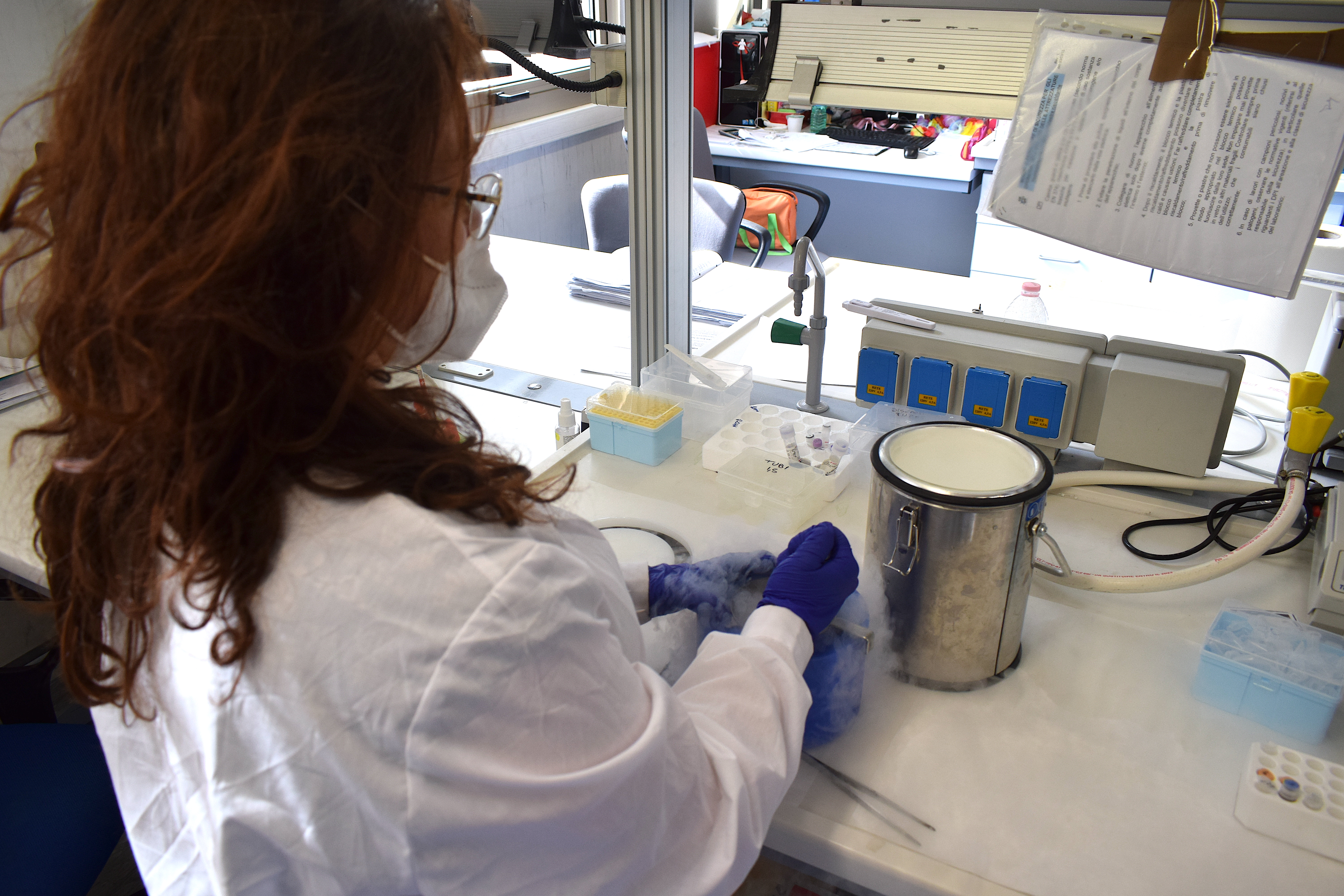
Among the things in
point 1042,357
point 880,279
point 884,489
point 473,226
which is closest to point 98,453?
point 473,226

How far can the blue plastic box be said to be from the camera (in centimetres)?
91

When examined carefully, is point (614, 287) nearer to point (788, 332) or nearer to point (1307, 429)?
point (788, 332)

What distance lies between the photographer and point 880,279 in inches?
91.6

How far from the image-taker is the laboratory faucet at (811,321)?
1460 mm

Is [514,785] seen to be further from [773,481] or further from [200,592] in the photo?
[773,481]

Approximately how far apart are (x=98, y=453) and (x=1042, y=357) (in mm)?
1167

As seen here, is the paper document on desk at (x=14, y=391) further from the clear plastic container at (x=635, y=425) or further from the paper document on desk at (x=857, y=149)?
the paper document on desk at (x=857, y=149)

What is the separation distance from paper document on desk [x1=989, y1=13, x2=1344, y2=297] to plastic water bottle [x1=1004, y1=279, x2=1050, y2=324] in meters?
0.57

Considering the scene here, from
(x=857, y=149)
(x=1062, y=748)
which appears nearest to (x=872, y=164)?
(x=857, y=149)

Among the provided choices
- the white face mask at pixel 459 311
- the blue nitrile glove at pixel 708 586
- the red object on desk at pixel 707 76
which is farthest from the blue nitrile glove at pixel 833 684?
the red object on desk at pixel 707 76

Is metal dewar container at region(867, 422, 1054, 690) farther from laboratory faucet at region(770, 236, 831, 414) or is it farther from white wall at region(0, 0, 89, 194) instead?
white wall at region(0, 0, 89, 194)

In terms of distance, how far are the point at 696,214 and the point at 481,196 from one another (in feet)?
8.22

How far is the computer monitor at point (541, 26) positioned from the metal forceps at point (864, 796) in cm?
110

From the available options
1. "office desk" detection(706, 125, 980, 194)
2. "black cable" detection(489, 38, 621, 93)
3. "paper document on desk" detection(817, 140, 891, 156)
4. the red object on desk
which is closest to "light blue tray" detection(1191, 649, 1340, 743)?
"black cable" detection(489, 38, 621, 93)
